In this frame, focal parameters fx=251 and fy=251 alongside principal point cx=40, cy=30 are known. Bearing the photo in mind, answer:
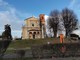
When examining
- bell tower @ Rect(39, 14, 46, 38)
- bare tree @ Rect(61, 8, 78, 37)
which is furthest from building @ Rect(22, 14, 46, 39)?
bare tree @ Rect(61, 8, 78, 37)

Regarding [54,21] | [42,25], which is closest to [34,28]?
[42,25]

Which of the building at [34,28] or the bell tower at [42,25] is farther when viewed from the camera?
the building at [34,28]

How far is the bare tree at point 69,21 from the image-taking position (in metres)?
105

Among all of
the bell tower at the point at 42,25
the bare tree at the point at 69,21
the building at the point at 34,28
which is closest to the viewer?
the bare tree at the point at 69,21

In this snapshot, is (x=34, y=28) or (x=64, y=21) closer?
(x=64, y=21)

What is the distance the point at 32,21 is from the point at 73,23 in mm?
29606

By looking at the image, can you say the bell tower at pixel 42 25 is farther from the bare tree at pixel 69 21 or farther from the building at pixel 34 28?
the bare tree at pixel 69 21

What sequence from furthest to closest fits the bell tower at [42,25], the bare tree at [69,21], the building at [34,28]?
the building at [34,28], the bell tower at [42,25], the bare tree at [69,21]

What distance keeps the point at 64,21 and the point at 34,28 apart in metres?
21.9

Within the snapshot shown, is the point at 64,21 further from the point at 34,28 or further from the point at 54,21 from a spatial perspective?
the point at 34,28

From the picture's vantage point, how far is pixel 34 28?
405 ft

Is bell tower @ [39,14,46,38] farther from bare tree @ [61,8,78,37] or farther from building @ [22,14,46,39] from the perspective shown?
bare tree @ [61,8,78,37]

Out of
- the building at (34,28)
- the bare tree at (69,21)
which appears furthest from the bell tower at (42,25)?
the bare tree at (69,21)

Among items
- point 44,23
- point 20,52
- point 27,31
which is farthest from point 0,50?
point 27,31
